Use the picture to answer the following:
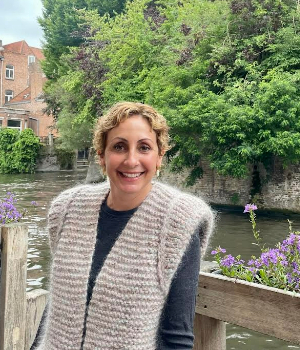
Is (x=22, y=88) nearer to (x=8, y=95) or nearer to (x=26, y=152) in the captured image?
(x=8, y=95)

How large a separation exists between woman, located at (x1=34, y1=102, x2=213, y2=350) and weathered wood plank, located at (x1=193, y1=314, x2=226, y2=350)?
0.56 meters

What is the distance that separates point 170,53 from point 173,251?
16.3 meters

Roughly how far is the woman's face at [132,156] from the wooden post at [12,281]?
1065mm

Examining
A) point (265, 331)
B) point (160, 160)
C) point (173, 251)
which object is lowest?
point (265, 331)

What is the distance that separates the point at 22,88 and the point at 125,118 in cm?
4861

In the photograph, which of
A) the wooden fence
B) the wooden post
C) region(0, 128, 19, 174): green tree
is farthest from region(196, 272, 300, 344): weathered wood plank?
region(0, 128, 19, 174): green tree

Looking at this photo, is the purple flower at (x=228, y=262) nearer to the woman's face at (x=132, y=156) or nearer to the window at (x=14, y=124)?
the woman's face at (x=132, y=156)

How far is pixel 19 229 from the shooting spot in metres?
2.38

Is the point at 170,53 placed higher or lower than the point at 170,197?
higher

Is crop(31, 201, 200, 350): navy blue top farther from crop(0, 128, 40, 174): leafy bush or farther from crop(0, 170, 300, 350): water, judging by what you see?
crop(0, 128, 40, 174): leafy bush

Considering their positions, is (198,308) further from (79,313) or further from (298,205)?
(298,205)

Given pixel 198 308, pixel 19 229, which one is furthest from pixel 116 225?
pixel 19 229

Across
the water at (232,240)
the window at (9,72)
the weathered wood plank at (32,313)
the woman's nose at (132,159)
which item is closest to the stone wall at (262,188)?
the water at (232,240)

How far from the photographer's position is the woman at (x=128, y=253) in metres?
1.37
